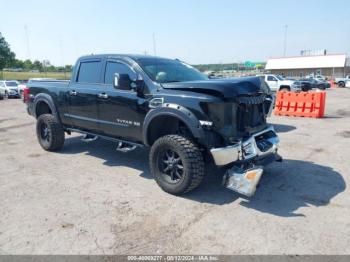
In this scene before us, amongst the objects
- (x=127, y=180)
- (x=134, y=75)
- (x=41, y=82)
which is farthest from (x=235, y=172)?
(x=41, y=82)

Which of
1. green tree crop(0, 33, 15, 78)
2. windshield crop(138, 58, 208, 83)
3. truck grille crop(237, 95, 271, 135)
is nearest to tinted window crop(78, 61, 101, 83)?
windshield crop(138, 58, 208, 83)

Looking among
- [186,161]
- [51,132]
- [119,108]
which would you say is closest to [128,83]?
A: [119,108]

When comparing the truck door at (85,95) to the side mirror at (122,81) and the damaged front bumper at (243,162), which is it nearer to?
the side mirror at (122,81)

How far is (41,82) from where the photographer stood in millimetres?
7266

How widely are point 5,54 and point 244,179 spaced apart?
60.1 m

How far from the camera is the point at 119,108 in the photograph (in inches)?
210

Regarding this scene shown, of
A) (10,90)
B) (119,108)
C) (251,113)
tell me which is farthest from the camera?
(10,90)

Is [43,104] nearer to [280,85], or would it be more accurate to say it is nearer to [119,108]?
[119,108]

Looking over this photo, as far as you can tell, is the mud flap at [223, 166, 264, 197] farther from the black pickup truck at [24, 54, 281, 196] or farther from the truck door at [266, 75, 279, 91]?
the truck door at [266, 75, 279, 91]

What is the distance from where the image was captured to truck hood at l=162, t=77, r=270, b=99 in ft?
13.6

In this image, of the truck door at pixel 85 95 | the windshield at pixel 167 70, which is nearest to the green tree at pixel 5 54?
the truck door at pixel 85 95

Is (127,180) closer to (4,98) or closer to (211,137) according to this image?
(211,137)

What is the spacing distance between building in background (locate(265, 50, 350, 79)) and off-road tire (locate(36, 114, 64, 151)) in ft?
215

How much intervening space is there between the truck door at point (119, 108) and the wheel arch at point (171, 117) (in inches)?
7.5
